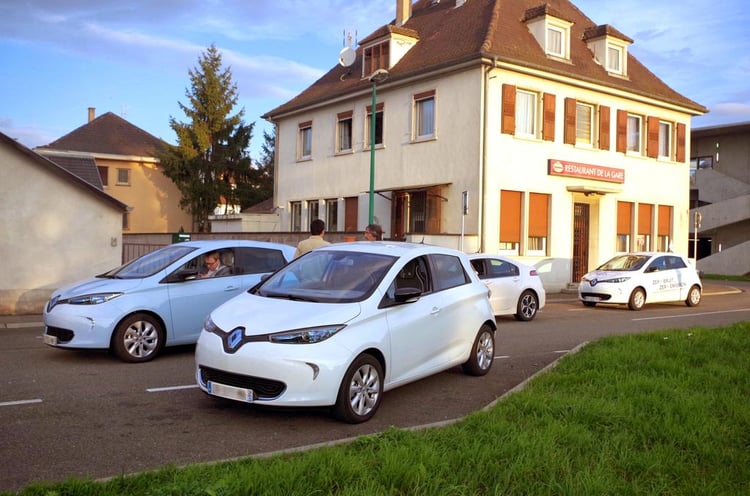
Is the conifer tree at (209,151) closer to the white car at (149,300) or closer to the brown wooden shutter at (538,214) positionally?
the brown wooden shutter at (538,214)

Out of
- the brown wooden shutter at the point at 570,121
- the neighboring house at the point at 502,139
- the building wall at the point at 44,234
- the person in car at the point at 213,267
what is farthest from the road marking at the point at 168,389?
the brown wooden shutter at the point at 570,121

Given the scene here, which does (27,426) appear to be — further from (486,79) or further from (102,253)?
(486,79)

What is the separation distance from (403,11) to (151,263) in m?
24.5

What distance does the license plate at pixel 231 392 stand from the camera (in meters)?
6.15

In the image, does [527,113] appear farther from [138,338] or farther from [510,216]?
[138,338]

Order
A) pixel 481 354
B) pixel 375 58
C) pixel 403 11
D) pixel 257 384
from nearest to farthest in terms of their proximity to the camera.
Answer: pixel 257 384
pixel 481 354
pixel 375 58
pixel 403 11

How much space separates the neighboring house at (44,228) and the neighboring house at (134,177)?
1124 inches

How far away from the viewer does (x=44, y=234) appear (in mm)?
15805

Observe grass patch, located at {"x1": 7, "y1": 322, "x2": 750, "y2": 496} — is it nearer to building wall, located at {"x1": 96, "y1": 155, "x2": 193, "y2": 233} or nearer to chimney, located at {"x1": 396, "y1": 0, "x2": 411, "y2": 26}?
chimney, located at {"x1": 396, "y1": 0, "x2": 411, "y2": 26}

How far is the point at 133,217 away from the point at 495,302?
114 feet

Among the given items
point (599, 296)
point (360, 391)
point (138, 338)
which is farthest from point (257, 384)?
point (599, 296)

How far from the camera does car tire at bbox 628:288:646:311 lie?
63.6ft

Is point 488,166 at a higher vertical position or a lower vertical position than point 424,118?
lower

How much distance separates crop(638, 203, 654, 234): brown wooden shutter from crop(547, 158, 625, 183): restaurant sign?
2.11 metres
